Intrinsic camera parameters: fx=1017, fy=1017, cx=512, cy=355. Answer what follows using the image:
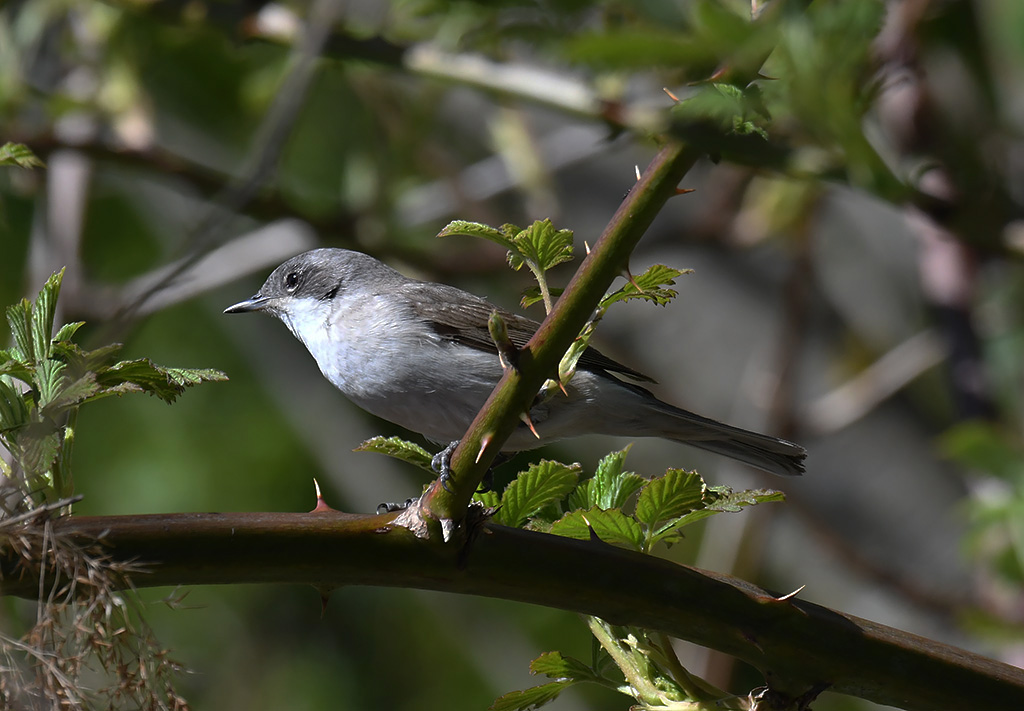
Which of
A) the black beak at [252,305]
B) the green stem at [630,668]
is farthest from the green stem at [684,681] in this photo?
the black beak at [252,305]

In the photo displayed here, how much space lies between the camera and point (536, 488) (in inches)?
61.6

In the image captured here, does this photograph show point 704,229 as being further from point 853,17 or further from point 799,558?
point 853,17

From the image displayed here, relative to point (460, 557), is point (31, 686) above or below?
below

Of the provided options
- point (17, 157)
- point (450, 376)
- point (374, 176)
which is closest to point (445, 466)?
point (17, 157)

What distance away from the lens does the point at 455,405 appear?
9.21 feet

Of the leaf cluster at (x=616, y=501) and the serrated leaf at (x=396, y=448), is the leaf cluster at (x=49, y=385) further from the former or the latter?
the leaf cluster at (x=616, y=501)

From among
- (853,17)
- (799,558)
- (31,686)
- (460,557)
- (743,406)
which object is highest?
(743,406)

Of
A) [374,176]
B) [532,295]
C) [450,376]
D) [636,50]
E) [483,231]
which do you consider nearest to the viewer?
[636,50]

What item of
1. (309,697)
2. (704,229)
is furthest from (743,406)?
(309,697)

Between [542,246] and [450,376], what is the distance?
57.1 inches

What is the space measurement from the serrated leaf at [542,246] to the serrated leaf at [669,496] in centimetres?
35

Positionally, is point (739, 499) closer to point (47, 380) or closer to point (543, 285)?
point (543, 285)

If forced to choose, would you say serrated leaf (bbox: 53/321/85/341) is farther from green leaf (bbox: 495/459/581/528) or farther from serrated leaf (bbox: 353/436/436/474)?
green leaf (bbox: 495/459/581/528)

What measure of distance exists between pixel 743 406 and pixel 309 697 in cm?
281
